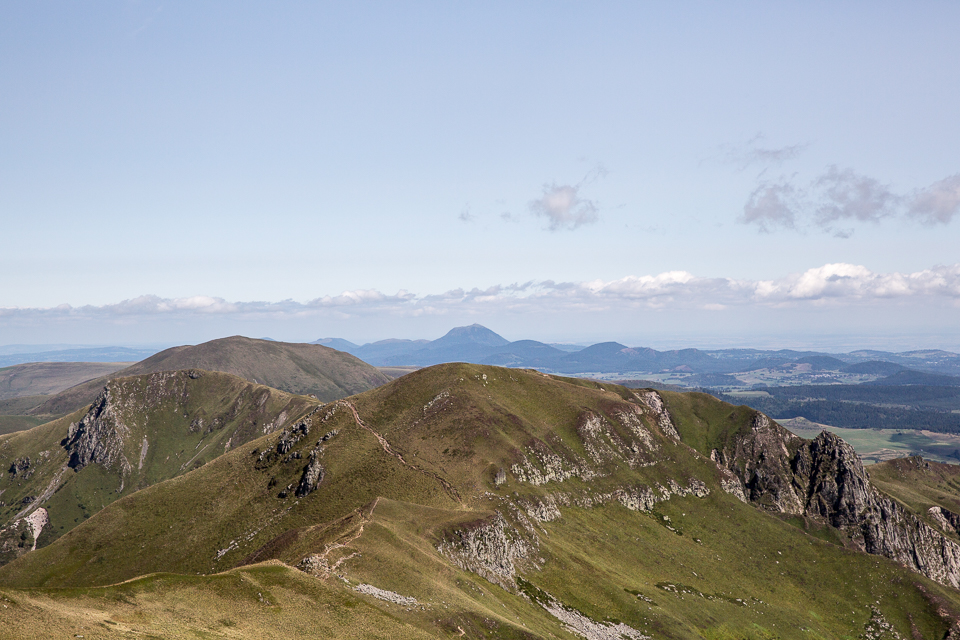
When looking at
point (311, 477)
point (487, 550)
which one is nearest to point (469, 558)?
point (487, 550)

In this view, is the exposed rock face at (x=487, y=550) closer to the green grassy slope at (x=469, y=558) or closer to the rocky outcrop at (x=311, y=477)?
the green grassy slope at (x=469, y=558)

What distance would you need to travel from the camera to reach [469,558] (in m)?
122

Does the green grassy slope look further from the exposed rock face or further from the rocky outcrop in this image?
the rocky outcrop

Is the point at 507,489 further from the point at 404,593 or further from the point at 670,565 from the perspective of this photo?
the point at 404,593

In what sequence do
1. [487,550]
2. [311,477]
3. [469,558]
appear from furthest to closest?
1. [311,477]
2. [487,550]
3. [469,558]

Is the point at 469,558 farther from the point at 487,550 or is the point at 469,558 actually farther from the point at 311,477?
the point at 311,477

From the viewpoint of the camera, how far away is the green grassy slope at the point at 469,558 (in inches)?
3428

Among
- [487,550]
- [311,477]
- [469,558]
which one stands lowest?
[469,558]

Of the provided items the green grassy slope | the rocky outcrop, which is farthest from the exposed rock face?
the rocky outcrop

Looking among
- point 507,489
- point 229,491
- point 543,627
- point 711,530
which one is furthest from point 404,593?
point 711,530

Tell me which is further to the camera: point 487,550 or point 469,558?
point 487,550

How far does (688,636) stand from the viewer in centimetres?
12219

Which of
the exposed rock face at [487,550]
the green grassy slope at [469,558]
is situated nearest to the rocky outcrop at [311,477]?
the green grassy slope at [469,558]

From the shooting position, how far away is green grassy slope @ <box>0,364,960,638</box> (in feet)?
286
